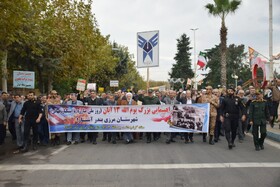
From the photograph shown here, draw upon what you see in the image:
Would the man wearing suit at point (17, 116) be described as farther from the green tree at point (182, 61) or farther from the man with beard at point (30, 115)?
the green tree at point (182, 61)

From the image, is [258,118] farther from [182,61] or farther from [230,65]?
[230,65]

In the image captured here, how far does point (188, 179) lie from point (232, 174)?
3.24ft

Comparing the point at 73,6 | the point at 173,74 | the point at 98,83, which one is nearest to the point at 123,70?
the point at 98,83

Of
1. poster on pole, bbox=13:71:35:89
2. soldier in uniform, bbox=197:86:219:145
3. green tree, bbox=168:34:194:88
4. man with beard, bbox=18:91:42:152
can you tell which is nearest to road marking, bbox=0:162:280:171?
man with beard, bbox=18:91:42:152

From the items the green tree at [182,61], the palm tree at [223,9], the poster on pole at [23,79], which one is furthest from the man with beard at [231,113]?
the green tree at [182,61]

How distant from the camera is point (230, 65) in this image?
7594 centimetres

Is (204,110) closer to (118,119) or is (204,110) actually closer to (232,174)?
(118,119)

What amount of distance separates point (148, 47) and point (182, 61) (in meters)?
56.2

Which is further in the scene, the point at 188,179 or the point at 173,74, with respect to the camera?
the point at 173,74

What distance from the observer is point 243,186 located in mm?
6039

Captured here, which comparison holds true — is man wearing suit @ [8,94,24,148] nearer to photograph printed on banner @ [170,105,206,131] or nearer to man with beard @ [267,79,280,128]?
photograph printed on banner @ [170,105,206,131]

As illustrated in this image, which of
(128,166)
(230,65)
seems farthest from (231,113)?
(230,65)

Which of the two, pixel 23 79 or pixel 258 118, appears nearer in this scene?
pixel 258 118

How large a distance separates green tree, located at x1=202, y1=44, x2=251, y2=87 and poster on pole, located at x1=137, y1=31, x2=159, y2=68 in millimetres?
59305
